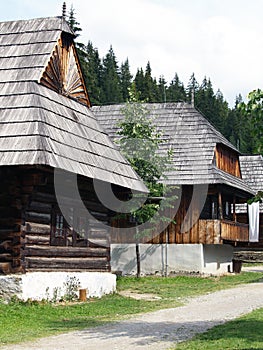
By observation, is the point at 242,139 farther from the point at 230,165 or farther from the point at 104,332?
the point at 104,332

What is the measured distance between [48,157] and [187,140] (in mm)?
Result: 14558

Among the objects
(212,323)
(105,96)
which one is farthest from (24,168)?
(105,96)

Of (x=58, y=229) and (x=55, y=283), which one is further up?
(x=58, y=229)

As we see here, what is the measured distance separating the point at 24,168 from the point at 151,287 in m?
8.24

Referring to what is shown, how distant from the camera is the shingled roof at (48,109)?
13.5 meters

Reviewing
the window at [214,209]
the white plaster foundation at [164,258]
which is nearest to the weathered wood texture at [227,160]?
the window at [214,209]

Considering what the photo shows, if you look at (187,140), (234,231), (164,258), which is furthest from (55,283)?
(234,231)

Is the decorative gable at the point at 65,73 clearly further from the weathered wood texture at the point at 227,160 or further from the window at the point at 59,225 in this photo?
→ the weathered wood texture at the point at 227,160

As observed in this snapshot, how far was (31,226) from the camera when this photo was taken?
14.3 metres

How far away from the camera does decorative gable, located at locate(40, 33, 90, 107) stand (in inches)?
636

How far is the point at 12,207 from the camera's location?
13898 mm

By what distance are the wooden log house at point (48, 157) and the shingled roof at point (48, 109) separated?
0.07ft

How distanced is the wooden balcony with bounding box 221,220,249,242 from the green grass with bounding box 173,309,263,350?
13.9 meters

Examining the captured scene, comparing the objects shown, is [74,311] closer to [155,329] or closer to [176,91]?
[155,329]
